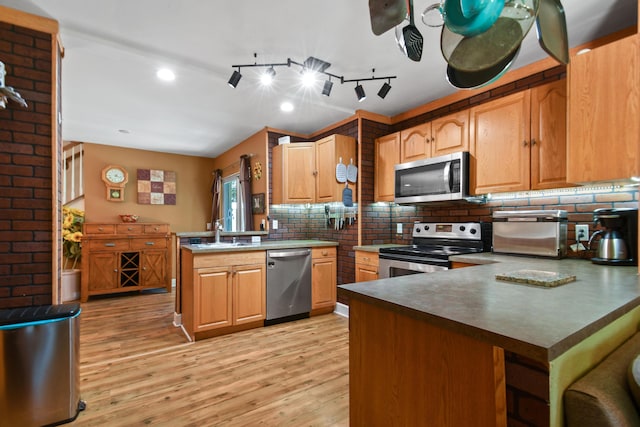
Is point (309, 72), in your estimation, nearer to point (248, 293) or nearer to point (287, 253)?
point (287, 253)

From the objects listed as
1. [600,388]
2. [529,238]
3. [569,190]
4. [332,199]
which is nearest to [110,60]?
[332,199]

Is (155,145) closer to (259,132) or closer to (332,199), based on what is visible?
(259,132)

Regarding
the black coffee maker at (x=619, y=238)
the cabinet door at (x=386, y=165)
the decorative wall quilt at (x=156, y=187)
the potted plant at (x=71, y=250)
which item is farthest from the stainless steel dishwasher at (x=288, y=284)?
the decorative wall quilt at (x=156, y=187)

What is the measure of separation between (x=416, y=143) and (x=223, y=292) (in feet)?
8.21

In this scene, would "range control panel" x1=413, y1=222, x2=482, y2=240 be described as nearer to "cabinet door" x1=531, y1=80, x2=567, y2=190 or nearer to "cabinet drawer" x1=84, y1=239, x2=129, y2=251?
"cabinet door" x1=531, y1=80, x2=567, y2=190

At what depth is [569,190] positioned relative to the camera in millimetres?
2256

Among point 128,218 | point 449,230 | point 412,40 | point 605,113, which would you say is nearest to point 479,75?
point 412,40

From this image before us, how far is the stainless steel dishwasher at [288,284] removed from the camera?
3348 mm

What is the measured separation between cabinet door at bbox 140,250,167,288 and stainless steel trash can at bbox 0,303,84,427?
10.1ft

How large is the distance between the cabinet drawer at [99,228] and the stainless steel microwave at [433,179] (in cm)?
414

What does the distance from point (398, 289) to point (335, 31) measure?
1773 millimetres

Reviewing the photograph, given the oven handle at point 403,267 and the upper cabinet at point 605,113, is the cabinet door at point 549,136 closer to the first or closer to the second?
the upper cabinet at point 605,113

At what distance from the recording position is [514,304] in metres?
0.97

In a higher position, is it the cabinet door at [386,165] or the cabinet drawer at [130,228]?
the cabinet door at [386,165]
